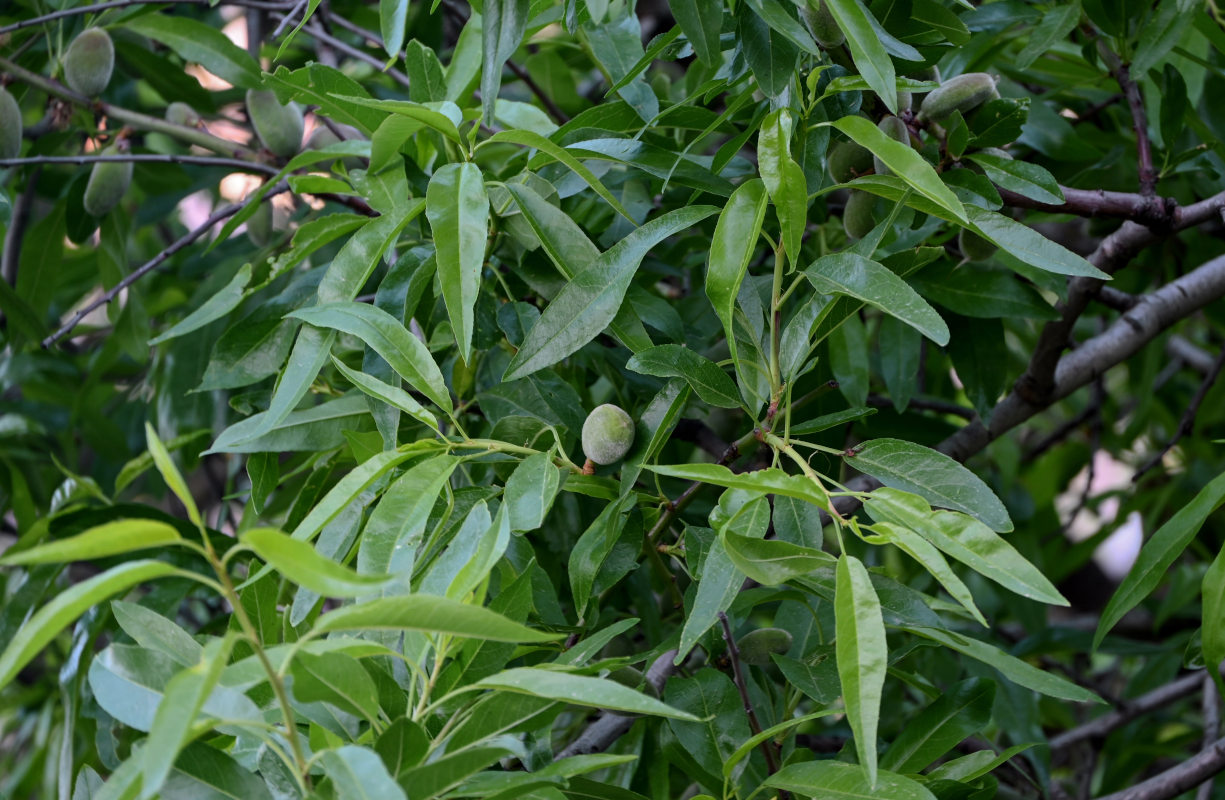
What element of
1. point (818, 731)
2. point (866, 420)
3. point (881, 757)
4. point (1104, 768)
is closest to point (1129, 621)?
point (1104, 768)

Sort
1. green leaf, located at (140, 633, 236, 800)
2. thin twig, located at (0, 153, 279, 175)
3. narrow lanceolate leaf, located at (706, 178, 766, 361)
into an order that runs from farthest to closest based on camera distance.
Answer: thin twig, located at (0, 153, 279, 175)
narrow lanceolate leaf, located at (706, 178, 766, 361)
green leaf, located at (140, 633, 236, 800)

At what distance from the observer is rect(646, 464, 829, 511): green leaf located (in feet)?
1.47

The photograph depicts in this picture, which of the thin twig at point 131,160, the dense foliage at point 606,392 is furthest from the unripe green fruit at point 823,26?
the thin twig at point 131,160

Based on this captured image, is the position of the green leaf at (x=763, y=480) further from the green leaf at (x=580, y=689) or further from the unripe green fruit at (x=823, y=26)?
the unripe green fruit at (x=823, y=26)

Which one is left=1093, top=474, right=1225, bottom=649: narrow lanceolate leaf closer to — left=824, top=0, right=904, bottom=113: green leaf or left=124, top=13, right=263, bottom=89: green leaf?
left=824, top=0, right=904, bottom=113: green leaf

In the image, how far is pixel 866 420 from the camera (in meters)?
0.98

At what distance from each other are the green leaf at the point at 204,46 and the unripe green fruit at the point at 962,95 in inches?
24.0

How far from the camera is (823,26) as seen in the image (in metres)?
0.59

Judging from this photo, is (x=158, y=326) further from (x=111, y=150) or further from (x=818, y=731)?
(x=818, y=731)

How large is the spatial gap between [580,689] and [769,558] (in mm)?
108

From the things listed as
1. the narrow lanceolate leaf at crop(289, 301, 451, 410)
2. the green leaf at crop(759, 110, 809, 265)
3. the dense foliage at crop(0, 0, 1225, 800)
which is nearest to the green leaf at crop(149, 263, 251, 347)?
the dense foliage at crop(0, 0, 1225, 800)

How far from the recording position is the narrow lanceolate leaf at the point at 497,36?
0.56m

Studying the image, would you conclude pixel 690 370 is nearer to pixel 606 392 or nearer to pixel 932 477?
pixel 932 477

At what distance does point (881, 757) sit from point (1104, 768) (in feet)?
2.94
